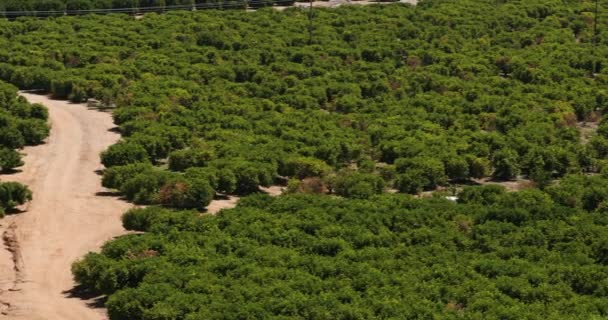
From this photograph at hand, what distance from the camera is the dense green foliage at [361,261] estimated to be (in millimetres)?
38281

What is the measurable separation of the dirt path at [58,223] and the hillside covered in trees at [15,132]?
73 centimetres

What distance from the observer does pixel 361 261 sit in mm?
43281

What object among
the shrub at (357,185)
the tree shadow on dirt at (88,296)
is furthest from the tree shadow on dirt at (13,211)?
the shrub at (357,185)

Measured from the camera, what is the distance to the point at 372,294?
129ft

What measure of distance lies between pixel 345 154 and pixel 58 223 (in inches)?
739

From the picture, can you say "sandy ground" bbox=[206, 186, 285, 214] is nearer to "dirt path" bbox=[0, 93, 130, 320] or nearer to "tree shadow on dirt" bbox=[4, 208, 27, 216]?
"dirt path" bbox=[0, 93, 130, 320]

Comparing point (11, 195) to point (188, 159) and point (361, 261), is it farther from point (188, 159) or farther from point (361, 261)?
point (361, 261)

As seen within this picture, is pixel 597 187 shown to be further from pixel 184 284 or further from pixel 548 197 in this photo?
pixel 184 284

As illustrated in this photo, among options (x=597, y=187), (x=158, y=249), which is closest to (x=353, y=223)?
(x=158, y=249)

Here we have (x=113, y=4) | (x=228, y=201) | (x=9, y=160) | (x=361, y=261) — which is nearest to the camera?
(x=361, y=261)

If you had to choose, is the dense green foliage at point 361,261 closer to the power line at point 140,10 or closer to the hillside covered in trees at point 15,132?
the hillside covered in trees at point 15,132

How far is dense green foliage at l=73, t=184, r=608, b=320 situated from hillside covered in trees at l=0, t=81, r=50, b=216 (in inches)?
272

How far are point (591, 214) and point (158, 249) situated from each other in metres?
20.9

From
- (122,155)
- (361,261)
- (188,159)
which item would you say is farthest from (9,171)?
(361,261)
